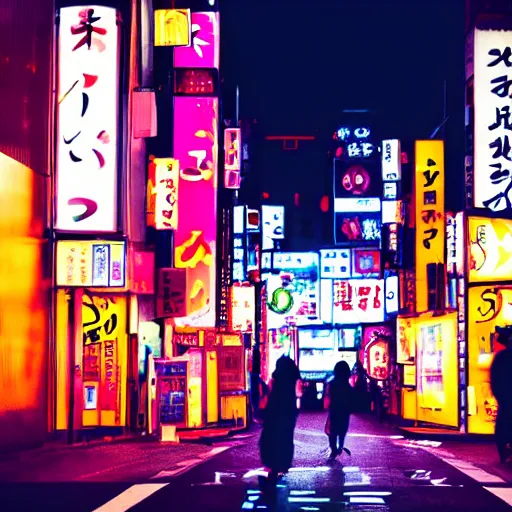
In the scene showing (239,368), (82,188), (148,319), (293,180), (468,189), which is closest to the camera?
(82,188)

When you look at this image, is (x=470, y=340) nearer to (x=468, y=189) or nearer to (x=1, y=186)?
(x=468, y=189)

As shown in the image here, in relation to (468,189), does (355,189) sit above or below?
above

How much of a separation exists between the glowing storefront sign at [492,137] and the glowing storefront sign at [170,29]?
7.75 meters

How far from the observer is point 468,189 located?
2278cm

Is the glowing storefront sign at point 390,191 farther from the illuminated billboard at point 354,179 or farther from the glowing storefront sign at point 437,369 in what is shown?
the illuminated billboard at point 354,179

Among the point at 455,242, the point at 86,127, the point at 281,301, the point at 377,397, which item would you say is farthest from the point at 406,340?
the point at 281,301

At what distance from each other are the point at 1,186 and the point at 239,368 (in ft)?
45.6

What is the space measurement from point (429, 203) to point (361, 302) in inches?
813

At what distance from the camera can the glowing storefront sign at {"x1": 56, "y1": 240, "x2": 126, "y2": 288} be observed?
2039 cm

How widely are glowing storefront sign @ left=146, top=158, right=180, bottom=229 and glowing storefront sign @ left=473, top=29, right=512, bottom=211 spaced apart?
23.9 ft

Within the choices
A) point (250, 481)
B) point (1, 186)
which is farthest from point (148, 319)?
point (250, 481)

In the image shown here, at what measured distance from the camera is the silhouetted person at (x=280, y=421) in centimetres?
1326

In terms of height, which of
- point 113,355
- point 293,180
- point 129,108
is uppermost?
point 293,180

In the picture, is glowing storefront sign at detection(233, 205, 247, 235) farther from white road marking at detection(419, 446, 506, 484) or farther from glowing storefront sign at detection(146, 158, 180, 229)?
white road marking at detection(419, 446, 506, 484)
